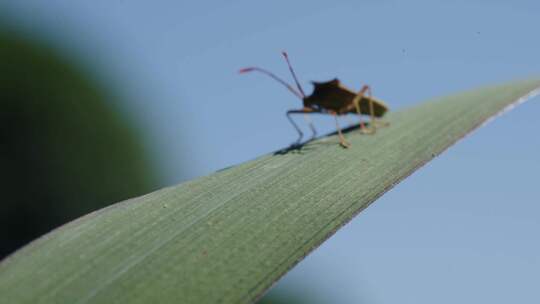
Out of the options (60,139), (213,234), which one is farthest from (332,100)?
(60,139)

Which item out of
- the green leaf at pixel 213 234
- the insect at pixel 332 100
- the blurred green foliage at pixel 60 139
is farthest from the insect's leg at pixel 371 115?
the blurred green foliage at pixel 60 139

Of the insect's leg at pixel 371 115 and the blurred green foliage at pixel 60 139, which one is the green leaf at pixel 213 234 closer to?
the insect's leg at pixel 371 115

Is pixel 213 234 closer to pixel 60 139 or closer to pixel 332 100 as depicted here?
pixel 332 100

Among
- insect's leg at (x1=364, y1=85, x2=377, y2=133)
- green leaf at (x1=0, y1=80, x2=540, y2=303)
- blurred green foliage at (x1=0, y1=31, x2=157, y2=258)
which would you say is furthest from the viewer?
blurred green foliage at (x1=0, y1=31, x2=157, y2=258)

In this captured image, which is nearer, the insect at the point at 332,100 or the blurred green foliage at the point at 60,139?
the insect at the point at 332,100

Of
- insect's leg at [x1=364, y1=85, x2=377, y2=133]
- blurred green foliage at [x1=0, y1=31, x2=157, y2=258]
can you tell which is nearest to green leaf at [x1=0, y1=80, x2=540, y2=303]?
insect's leg at [x1=364, y1=85, x2=377, y2=133]

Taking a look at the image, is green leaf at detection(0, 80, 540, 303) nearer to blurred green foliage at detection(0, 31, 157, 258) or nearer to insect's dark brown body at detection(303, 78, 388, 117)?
insect's dark brown body at detection(303, 78, 388, 117)
